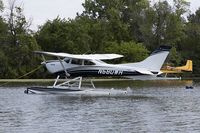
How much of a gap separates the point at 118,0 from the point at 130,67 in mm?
59609

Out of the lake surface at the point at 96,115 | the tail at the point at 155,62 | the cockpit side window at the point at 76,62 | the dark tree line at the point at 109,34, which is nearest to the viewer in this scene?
the lake surface at the point at 96,115

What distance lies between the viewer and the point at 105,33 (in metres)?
83.6

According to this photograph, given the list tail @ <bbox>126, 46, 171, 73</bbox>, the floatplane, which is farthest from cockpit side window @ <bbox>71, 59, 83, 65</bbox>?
tail @ <bbox>126, 46, 171, 73</bbox>

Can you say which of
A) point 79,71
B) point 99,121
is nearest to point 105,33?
point 79,71

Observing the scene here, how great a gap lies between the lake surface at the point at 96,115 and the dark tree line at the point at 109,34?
40244 millimetres

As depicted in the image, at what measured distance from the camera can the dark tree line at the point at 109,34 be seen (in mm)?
70625

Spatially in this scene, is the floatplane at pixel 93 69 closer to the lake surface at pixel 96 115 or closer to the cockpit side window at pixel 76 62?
the cockpit side window at pixel 76 62

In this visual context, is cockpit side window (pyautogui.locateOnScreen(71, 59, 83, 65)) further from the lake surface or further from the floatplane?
the lake surface

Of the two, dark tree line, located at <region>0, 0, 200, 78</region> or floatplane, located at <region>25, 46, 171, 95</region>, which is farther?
dark tree line, located at <region>0, 0, 200, 78</region>

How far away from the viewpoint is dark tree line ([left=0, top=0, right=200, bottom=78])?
7062 cm

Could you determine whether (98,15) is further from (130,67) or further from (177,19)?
(130,67)

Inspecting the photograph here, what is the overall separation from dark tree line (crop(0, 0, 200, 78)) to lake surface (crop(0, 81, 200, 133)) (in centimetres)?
4024

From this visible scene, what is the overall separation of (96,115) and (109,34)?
2508 inches

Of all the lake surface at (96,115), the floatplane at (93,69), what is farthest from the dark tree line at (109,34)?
the lake surface at (96,115)
